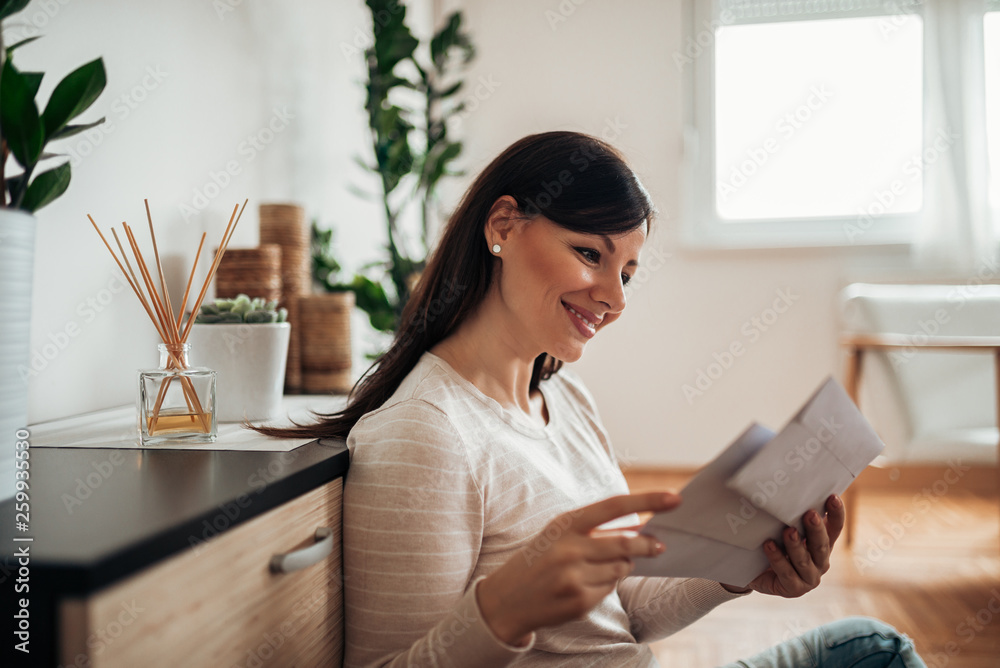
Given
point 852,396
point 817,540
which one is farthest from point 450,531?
point 852,396

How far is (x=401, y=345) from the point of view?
105 centimetres

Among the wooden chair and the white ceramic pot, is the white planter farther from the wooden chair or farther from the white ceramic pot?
the wooden chair

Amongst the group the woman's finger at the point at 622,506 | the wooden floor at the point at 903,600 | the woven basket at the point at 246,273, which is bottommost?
the wooden floor at the point at 903,600

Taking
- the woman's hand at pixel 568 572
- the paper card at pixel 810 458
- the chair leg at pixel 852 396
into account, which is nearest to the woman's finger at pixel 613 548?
the woman's hand at pixel 568 572

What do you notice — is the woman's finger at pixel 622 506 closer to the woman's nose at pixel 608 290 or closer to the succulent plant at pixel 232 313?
the woman's nose at pixel 608 290

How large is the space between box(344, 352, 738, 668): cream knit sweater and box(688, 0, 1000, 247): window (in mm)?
2989

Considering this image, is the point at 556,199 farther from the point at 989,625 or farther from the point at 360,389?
the point at 989,625

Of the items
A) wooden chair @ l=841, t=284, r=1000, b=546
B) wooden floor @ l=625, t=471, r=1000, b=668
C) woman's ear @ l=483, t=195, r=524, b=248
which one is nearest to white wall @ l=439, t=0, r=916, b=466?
wooden chair @ l=841, t=284, r=1000, b=546

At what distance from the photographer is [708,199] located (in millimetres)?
3773

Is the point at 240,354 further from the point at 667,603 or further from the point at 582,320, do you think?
the point at 667,603

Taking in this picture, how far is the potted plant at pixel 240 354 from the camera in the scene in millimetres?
1154

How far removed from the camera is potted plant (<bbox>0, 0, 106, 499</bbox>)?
0.68 metres

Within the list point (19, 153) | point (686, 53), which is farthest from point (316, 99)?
point (686, 53)

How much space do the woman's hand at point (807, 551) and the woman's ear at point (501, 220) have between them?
0.51 meters
